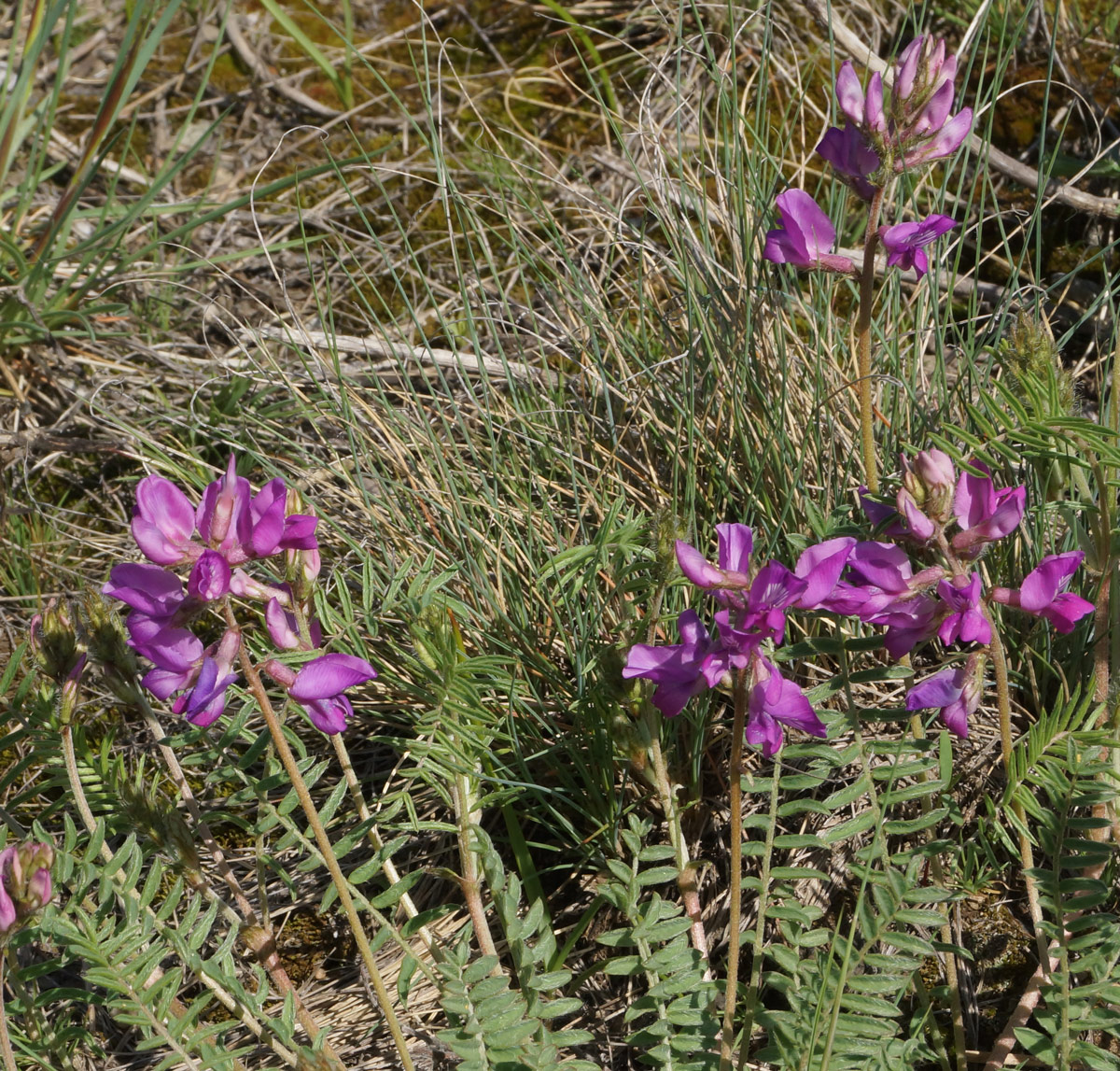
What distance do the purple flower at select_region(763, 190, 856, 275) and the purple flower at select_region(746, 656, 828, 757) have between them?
27.1 inches

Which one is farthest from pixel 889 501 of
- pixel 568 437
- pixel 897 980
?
pixel 568 437

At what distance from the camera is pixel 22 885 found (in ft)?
4.69

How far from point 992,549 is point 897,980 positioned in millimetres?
894

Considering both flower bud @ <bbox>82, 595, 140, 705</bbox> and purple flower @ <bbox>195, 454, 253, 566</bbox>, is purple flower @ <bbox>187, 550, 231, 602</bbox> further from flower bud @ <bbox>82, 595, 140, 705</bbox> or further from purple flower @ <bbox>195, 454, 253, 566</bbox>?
flower bud @ <bbox>82, 595, 140, 705</bbox>

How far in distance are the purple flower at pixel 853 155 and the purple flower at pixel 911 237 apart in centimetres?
7

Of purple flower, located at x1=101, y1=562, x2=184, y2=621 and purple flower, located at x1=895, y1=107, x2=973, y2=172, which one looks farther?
purple flower, located at x1=895, y1=107, x2=973, y2=172

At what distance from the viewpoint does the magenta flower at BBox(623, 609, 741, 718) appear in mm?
1407

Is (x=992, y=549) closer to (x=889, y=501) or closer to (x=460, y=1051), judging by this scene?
(x=889, y=501)

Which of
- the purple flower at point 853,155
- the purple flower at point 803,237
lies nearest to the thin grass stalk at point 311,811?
the purple flower at point 803,237

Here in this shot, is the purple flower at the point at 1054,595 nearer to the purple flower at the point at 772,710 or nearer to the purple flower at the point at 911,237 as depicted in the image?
the purple flower at the point at 772,710

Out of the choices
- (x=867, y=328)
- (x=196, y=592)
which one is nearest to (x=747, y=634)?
(x=867, y=328)

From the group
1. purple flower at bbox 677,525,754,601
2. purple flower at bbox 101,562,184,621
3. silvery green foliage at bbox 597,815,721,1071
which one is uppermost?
purple flower at bbox 677,525,754,601

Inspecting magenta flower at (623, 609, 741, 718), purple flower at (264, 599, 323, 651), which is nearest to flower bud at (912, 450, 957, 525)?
magenta flower at (623, 609, 741, 718)

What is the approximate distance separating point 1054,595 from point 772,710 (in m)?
0.41
